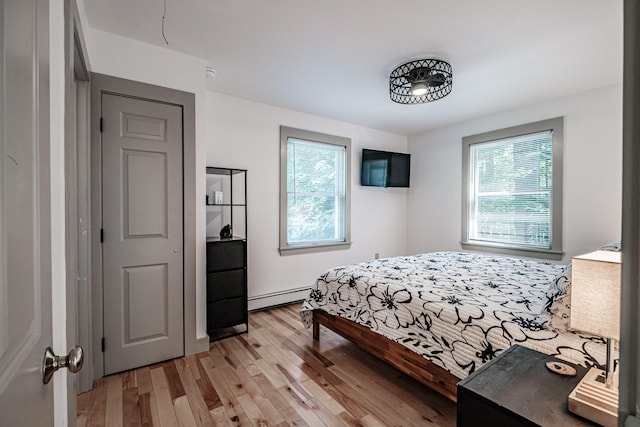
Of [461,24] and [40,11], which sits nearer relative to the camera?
[40,11]

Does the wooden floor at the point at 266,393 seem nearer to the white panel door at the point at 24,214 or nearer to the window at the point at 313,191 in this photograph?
the white panel door at the point at 24,214

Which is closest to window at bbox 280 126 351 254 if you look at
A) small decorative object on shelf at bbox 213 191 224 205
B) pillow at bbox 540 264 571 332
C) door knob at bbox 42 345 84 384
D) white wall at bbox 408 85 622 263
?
small decorative object on shelf at bbox 213 191 224 205

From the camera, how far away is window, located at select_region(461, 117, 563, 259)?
11.2 feet

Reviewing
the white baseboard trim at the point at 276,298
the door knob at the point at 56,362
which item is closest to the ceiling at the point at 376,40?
the door knob at the point at 56,362

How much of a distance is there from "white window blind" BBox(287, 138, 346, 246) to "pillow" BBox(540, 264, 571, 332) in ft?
9.16

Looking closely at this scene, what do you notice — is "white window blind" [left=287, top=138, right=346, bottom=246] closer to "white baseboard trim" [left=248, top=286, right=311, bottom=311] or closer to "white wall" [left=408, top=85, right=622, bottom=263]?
"white baseboard trim" [left=248, top=286, right=311, bottom=311]

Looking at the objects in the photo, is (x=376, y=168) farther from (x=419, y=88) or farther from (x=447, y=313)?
(x=447, y=313)

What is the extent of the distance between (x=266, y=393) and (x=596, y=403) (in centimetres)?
176

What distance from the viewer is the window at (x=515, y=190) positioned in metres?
3.41

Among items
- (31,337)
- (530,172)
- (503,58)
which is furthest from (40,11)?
(530,172)

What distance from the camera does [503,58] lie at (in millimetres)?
2498

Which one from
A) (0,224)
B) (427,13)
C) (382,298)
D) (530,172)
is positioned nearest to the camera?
(0,224)

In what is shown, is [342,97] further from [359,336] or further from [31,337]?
[31,337]

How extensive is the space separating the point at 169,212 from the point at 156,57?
1.23 m
